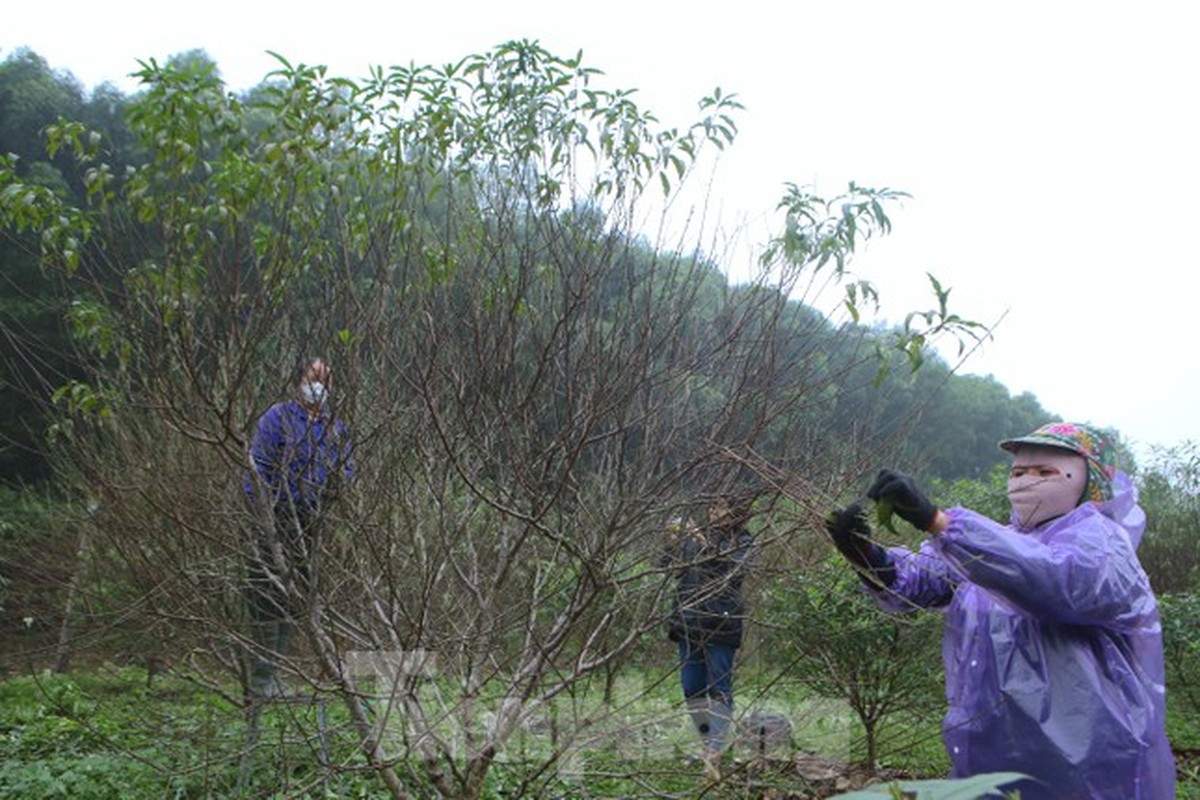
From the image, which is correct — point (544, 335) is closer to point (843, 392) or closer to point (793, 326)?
point (793, 326)

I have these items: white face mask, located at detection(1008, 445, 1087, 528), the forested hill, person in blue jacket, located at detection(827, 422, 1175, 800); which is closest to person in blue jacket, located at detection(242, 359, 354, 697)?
the forested hill

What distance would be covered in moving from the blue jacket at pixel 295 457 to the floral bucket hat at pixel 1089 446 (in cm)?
176

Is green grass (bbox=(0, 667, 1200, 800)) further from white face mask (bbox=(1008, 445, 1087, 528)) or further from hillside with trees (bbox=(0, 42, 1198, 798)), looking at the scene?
white face mask (bbox=(1008, 445, 1087, 528))

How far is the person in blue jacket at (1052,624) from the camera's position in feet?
7.47

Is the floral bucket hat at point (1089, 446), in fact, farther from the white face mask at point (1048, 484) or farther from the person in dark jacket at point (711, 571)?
the person in dark jacket at point (711, 571)

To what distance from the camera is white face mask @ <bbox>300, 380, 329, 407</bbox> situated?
9.88 feet

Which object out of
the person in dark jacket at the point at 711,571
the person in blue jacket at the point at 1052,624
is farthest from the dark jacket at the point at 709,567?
the person in blue jacket at the point at 1052,624

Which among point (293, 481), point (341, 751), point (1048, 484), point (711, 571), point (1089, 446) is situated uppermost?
point (1089, 446)

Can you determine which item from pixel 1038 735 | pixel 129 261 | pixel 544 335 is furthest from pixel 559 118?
pixel 1038 735

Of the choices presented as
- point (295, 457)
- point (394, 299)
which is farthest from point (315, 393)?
point (394, 299)

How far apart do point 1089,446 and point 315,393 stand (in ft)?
6.78

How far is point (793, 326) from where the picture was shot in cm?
342

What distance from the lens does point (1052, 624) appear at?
7.98 ft

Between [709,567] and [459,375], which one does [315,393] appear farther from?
[709,567]
